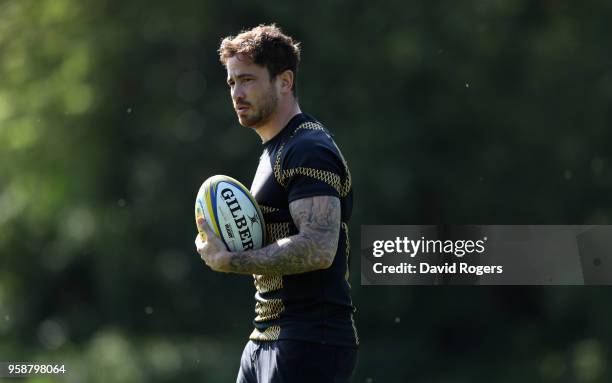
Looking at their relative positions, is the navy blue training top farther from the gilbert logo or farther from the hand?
the hand

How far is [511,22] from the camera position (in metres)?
15.4

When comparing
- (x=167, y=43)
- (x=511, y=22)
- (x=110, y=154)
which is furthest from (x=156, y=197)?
(x=511, y=22)

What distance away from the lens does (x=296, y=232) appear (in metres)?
4.63

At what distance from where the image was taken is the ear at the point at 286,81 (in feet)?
16.0

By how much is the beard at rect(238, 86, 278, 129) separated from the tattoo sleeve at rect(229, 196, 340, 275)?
0.47 metres

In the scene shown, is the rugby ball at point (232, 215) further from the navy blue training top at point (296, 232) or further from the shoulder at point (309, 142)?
the shoulder at point (309, 142)

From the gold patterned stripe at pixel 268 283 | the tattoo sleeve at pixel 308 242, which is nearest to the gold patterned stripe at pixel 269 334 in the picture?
the gold patterned stripe at pixel 268 283

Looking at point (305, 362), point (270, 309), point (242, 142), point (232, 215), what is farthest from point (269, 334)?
point (242, 142)

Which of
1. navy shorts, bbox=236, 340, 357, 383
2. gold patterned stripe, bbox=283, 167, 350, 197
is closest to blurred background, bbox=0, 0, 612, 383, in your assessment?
navy shorts, bbox=236, 340, 357, 383

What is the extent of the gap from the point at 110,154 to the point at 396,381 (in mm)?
4434

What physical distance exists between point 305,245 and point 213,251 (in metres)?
0.39

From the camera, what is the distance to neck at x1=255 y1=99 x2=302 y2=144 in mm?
4824

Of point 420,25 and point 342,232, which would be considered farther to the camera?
point 420,25

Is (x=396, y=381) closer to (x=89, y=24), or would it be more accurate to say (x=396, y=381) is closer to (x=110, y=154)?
(x=110, y=154)
